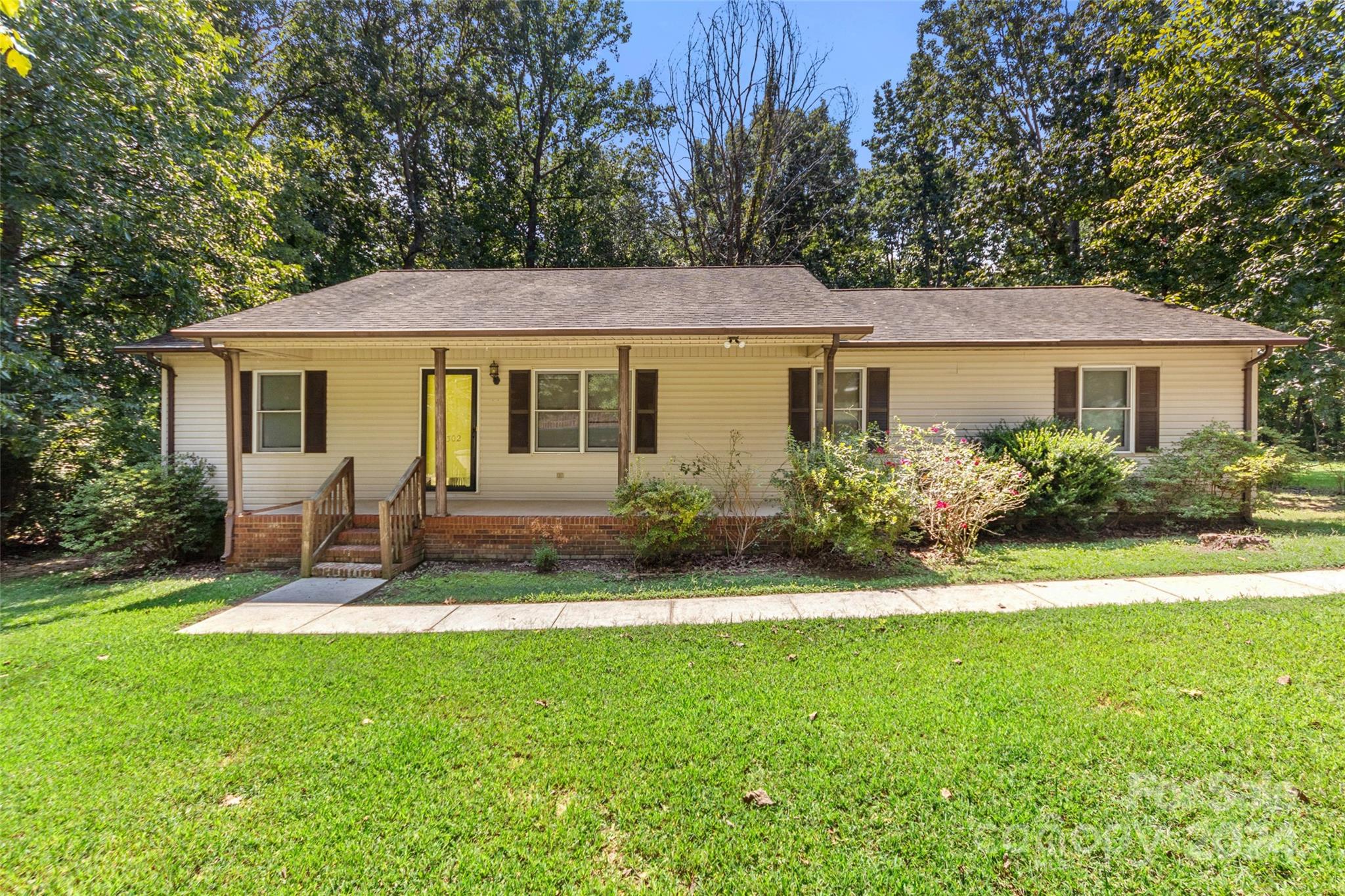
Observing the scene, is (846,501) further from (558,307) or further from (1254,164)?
(1254,164)

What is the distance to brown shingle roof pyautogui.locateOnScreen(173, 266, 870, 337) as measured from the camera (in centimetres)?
672

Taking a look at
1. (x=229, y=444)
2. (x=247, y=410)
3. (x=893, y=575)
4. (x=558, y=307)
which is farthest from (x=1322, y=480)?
(x=247, y=410)

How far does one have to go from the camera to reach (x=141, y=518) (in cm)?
701

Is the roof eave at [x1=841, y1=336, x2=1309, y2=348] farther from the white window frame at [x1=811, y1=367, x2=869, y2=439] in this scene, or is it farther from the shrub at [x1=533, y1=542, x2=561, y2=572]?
the shrub at [x1=533, y1=542, x2=561, y2=572]

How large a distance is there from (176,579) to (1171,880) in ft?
31.8

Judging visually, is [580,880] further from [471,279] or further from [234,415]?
[471,279]

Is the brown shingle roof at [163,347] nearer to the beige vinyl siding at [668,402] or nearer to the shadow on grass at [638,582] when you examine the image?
the beige vinyl siding at [668,402]

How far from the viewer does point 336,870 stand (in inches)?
82.0

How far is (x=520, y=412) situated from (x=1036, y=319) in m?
9.63

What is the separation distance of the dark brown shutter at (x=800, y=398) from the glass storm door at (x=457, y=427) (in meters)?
5.51

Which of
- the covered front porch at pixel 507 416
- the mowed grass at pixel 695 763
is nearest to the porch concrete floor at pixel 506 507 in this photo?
the covered front porch at pixel 507 416

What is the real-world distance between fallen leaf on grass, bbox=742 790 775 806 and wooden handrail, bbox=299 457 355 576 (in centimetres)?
646

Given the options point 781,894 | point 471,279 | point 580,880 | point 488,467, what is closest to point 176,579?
point 488,467

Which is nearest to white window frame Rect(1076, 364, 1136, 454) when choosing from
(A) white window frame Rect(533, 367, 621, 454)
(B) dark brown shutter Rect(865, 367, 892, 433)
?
(B) dark brown shutter Rect(865, 367, 892, 433)
